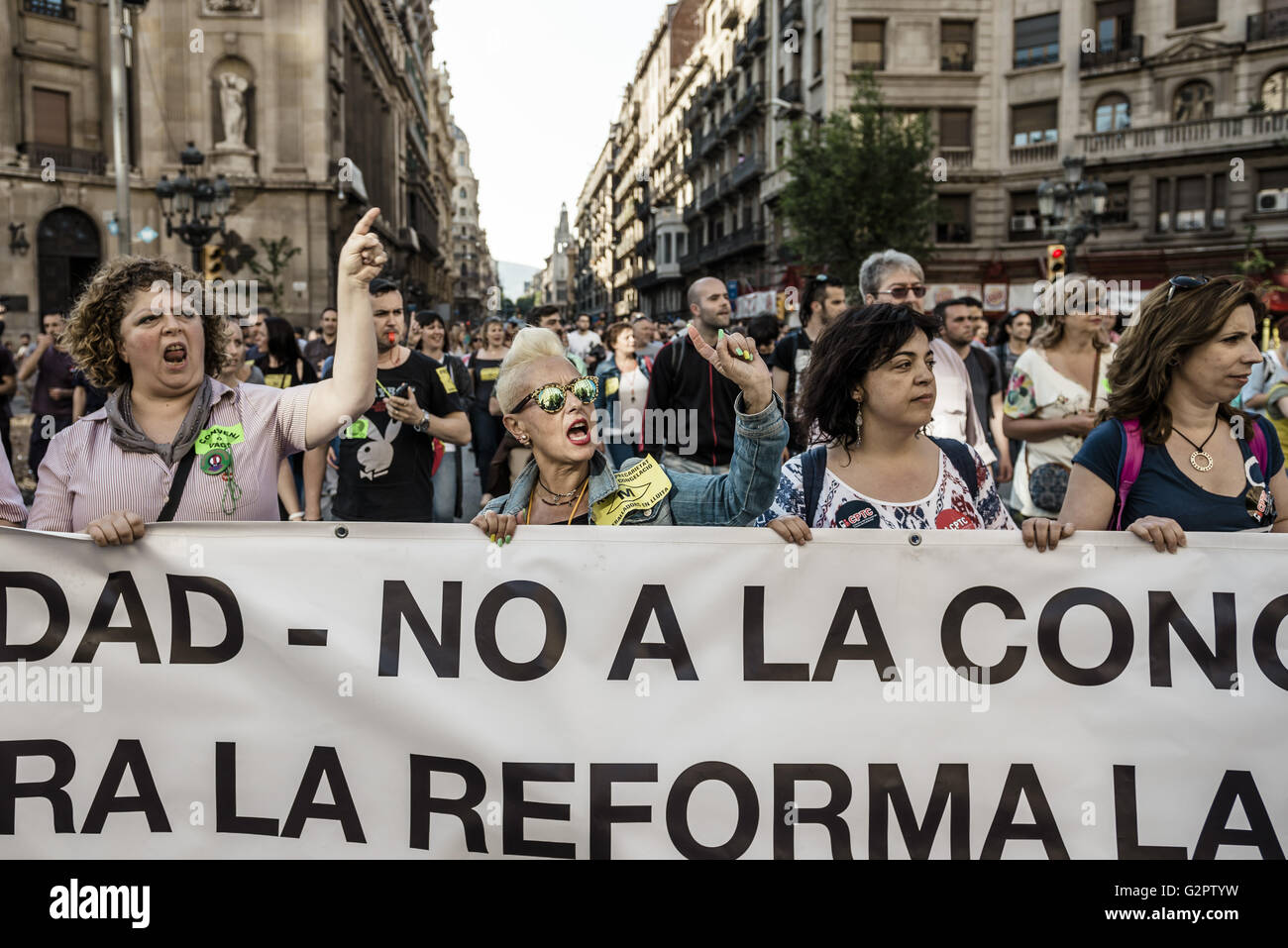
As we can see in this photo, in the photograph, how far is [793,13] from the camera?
4566 centimetres

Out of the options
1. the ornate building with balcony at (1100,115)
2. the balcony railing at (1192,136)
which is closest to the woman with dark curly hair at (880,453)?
the ornate building with balcony at (1100,115)

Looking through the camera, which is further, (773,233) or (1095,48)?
(773,233)

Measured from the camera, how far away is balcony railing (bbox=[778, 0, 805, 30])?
44875 millimetres

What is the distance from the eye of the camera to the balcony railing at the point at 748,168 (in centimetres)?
5094

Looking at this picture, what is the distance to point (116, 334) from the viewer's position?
323 cm

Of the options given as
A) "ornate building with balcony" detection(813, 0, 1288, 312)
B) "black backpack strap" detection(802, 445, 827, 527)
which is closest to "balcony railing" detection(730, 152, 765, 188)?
"ornate building with balcony" detection(813, 0, 1288, 312)

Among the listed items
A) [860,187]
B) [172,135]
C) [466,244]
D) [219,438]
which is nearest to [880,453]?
[219,438]

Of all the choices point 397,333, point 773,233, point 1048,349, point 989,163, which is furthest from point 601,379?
point 773,233

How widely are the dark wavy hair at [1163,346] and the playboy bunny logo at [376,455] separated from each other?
3529 millimetres

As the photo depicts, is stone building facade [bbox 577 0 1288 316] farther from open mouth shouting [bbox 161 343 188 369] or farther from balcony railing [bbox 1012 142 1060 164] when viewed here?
open mouth shouting [bbox 161 343 188 369]

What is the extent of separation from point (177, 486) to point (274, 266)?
35065mm
